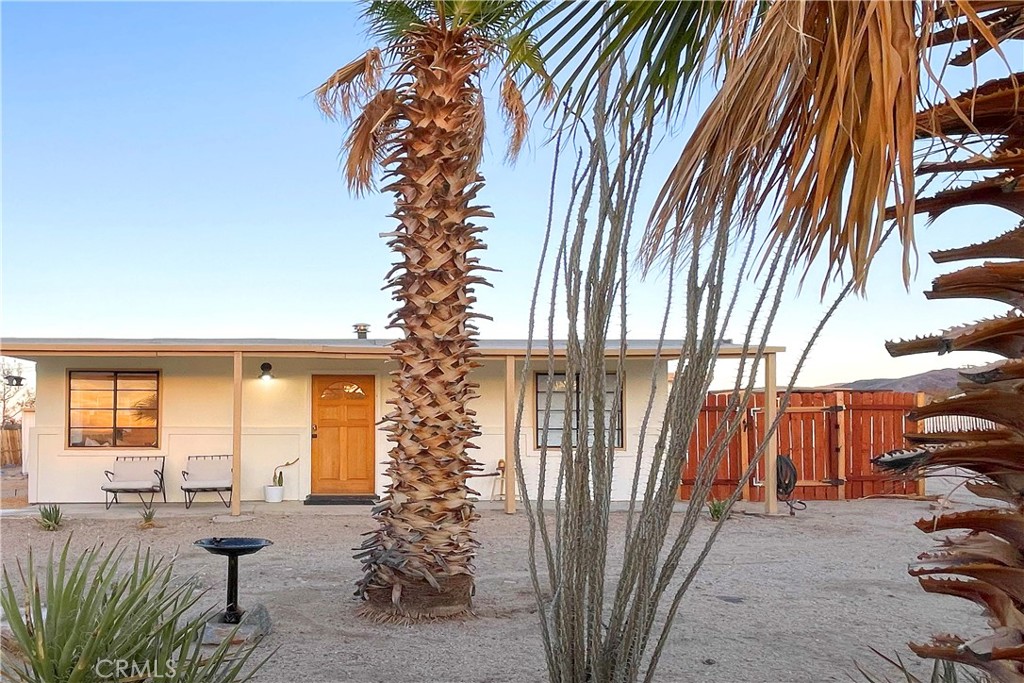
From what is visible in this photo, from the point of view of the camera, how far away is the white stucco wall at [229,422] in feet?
45.3

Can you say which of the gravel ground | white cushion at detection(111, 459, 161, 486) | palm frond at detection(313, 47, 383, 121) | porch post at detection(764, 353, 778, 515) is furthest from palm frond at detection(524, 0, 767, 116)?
white cushion at detection(111, 459, 161, 486)

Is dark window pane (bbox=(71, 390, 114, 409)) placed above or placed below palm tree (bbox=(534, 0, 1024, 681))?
below

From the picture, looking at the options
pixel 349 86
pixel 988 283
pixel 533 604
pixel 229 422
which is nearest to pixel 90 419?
pixel 229 422

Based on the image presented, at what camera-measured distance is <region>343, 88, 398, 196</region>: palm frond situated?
720cm

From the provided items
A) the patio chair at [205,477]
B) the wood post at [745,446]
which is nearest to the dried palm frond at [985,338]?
the wood post at [745,446]

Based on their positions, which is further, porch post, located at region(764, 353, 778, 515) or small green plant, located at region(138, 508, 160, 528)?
porch post, located at region(764, 353, 778, 515)

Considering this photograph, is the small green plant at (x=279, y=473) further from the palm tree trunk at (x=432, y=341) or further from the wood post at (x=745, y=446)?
the wood post at (x=745, y=446)

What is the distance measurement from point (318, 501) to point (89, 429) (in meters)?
4.22

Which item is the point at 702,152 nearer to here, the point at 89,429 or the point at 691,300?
the point at 691,300

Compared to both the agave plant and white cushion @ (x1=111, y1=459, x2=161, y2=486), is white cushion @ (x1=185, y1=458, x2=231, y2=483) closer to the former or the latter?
white cushion @ (x1=111, y1=459, x2=161, y2=486)

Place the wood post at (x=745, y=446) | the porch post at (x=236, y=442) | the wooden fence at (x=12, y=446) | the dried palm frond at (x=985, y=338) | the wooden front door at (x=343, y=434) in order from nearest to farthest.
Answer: the dried palm frond at (x=985, y=338), the porch post at (x=236, y=442), the wooden front door at (x=343, y=434), the wood post at (x=745, y=446), the wooden fence at (x=12, y=446)

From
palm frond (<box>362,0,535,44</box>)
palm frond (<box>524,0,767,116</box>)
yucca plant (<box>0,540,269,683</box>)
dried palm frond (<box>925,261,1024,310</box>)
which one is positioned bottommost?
yucca plant (<box>0,540,269,683</box>)

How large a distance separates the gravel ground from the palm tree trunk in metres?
0.45

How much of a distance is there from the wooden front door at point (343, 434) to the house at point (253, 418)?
0.06ft
